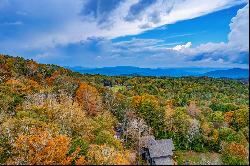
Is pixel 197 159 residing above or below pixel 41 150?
below

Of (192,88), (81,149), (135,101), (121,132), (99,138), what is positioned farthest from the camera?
(192,88)

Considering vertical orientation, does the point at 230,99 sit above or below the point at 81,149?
above

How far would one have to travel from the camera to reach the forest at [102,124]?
51656mm

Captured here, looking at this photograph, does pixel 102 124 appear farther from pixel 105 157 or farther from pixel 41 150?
pixel 105 157

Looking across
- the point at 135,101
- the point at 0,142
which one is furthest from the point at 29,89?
the point at 0,142

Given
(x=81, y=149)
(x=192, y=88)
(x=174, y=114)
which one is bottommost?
(x=81, y=149)

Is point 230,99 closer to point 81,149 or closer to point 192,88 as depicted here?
point 192,88

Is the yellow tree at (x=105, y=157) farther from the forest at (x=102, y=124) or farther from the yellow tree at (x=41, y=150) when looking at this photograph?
the yellow tree at (x=41, y=150)

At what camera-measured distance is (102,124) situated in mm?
80375

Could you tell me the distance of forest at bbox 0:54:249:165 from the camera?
51656 mm

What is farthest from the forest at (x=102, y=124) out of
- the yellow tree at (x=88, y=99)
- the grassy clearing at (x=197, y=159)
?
the grassy clearing at (x=197, y=159)

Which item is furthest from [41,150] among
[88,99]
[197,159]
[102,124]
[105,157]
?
[88,99]

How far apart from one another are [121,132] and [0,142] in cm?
4373

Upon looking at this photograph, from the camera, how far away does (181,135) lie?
99125 mm
